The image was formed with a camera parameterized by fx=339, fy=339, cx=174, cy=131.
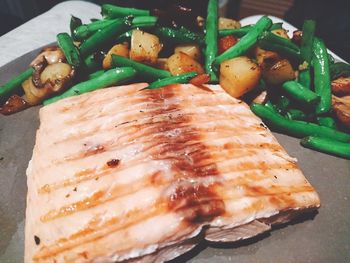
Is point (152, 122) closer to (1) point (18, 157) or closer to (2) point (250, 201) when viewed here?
(2) point (250, 201)

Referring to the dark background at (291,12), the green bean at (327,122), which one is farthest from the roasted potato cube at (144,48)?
the dark background at (291,12)

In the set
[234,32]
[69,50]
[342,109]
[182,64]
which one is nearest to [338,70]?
[342,109]

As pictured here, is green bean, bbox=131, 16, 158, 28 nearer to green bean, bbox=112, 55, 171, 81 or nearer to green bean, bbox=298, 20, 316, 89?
green bean, bbox=112, 55, 171, 81

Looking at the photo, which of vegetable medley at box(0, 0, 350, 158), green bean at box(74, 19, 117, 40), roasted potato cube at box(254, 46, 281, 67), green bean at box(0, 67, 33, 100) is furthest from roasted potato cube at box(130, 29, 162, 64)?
green bean at box(0, 67, 33, 100)

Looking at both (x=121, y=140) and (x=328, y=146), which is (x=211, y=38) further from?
(x=121, y=140)

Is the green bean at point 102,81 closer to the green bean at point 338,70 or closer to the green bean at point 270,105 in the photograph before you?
the green bean at point 270,105
